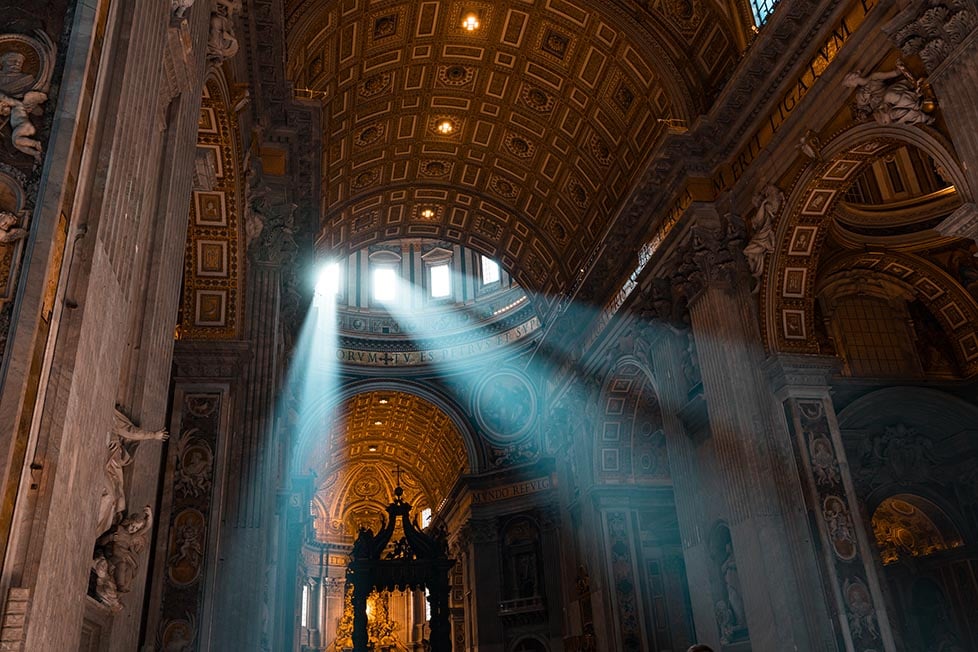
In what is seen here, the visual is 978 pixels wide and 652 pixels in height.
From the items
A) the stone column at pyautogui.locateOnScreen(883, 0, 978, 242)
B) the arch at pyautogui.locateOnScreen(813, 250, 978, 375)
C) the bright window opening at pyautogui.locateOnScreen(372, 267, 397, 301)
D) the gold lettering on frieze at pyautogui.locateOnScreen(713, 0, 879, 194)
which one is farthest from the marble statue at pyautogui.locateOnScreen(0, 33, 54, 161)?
Answer: the bright window opening at pyautogui.locateOnScreen(372, 267, 397, 301)

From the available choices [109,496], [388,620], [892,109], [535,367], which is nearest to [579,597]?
[535,367]

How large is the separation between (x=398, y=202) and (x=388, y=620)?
23.1 meters

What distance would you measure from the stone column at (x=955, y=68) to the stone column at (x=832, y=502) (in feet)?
12.1

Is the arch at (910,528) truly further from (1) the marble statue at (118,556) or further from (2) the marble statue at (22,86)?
(2) the marble statue at (22,86)

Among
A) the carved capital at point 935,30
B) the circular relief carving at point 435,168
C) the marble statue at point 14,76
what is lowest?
the marble statue at point 14,76

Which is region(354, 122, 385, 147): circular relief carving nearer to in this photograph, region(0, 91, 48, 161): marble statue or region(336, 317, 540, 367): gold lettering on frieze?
region(336, 317, 540, 367): gold lettering on frieze

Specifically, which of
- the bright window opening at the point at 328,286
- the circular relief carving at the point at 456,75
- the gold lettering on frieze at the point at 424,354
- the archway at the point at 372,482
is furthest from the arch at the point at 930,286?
the bright window opening at the point at 328,286

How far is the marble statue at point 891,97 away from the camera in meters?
8.27

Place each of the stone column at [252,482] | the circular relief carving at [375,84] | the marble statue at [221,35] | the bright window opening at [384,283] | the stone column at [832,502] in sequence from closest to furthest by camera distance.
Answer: the marble statue at [221,35], the stone column at [252,482], the stone column at [832,502], the circular relief carving at [375,84], the bright window opening at [384,283]

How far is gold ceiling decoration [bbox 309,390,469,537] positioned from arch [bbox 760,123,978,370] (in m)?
17.3

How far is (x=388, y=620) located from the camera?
3647 cm

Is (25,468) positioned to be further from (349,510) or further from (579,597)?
(349,510)

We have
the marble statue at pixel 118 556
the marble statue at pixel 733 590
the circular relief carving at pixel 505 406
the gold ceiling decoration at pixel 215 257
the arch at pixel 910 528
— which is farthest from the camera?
the circular relief carving at pixel 505 406

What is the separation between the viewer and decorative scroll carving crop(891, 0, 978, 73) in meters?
7.37
